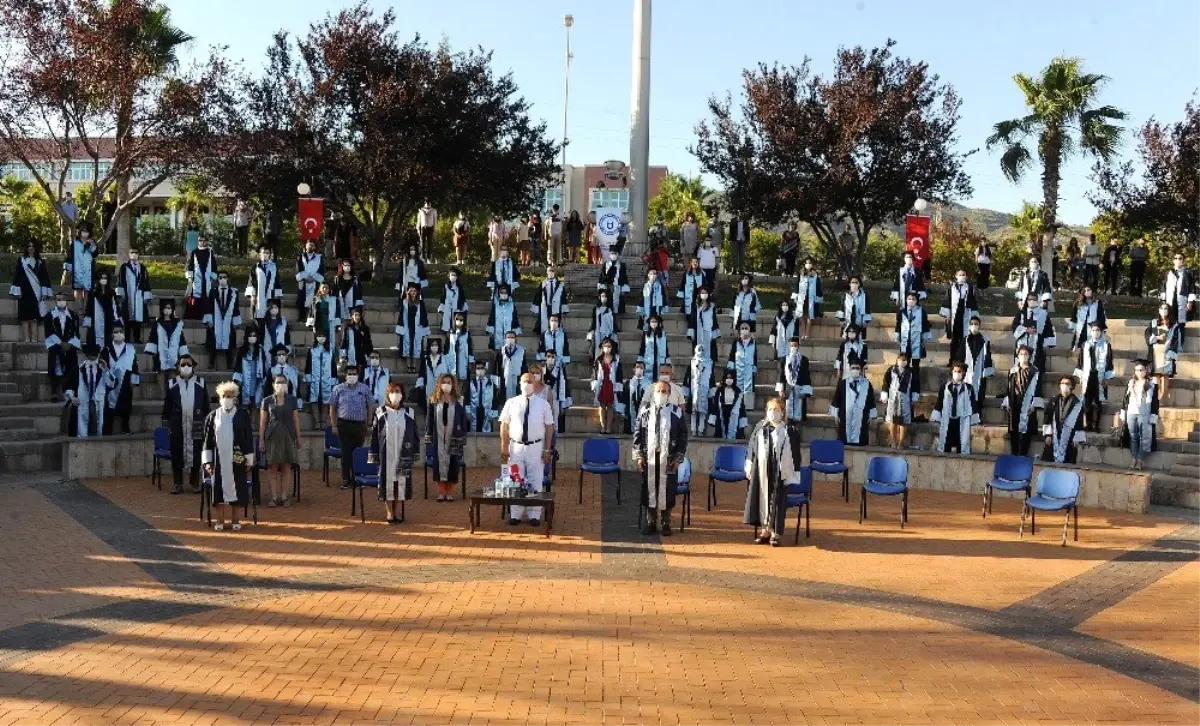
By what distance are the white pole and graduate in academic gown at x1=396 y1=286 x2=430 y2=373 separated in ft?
27.3

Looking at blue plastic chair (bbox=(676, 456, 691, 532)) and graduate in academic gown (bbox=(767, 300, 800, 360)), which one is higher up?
graduate in academic gown (bbox=(767, 300, 800, 360))

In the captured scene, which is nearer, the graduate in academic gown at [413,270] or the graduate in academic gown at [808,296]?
the graduate in academic gown at [808,296]

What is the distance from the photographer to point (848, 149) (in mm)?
29281

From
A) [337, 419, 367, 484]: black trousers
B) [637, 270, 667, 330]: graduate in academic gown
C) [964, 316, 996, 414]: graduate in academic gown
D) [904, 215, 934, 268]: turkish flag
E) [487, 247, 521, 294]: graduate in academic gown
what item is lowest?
[337, 419, 367, 484]: black trousers

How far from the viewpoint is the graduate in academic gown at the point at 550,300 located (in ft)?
77.2

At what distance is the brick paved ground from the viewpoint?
883cm

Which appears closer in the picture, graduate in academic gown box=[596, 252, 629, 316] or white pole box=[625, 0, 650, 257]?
graduate in academic gown box=[596, 252, 629, 316]

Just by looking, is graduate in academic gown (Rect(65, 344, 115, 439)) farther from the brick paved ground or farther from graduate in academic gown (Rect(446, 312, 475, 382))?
graduate in academic gown (Rect(446, 312, 475, 382))

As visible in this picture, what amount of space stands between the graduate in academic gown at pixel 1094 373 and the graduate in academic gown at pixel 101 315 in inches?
615

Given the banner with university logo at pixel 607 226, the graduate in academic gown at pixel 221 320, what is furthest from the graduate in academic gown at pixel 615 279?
the graduate in academic gown at pixel 221 320

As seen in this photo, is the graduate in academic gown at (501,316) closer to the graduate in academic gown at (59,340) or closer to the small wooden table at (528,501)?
the graduate in academic gown at (59,340)

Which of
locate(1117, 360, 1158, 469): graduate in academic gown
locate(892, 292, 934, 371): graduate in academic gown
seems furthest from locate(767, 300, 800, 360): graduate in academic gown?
locate(1117, 360, 1158, 469): graduate in academic gown

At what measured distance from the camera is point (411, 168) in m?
27.5

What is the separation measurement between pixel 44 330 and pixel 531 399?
10.2 meters
